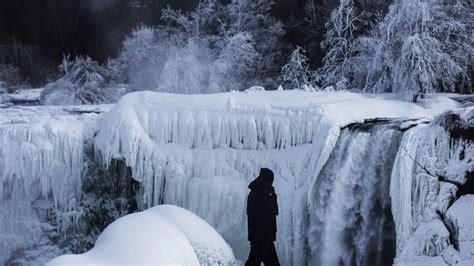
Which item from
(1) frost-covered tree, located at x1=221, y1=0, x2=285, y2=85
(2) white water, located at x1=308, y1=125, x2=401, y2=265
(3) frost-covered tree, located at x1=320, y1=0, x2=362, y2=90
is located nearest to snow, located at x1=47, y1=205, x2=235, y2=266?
(2) white water, located at x1=308, y1=125, x2=401, y2=265

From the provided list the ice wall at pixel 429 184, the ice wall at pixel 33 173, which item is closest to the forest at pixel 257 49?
the ice wall at pixel 429 184

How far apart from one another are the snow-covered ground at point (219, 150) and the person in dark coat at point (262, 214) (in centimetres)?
120

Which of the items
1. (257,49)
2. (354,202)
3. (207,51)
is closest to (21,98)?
(207,51)

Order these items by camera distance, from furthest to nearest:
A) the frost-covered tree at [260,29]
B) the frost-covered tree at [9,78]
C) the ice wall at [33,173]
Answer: the frost-covered tree at [9,78]
the frost-covered tree at [260,29]
the ice wall at [33,173]

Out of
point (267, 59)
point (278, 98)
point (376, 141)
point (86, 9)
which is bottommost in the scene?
point (376, 141)

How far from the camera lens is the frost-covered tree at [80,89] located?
710 inches

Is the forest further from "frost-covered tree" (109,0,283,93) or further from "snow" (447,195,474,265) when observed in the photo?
"snow" (447,195,474,265)

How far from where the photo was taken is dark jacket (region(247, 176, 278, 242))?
5934 millimetres

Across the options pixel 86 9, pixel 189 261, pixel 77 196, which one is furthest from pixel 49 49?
pixel 189 261

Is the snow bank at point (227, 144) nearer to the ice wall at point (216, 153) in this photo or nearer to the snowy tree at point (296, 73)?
the ice wall at point (216, 153)

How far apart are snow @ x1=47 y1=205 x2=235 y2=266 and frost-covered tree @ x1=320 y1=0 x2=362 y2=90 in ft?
41.7

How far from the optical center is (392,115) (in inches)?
321

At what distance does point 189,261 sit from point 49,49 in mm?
29995

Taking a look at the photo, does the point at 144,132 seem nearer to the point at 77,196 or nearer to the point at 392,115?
the point at 77,196
